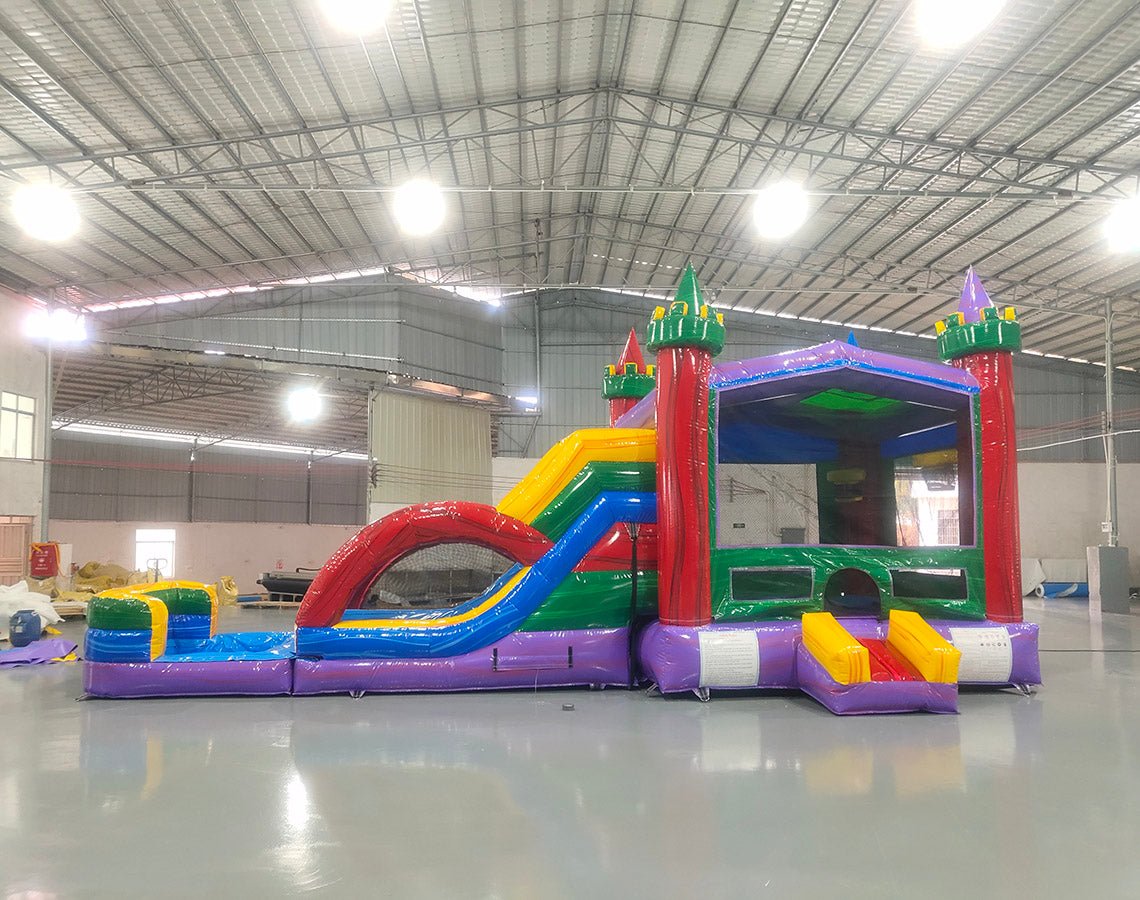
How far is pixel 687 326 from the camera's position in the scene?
555 centimetres

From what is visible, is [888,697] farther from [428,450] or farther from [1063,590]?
[1063,590]

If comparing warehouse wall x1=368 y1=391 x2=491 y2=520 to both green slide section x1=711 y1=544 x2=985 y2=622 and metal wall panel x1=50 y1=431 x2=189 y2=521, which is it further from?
green slide section x1=711 y1=544 x2=985 y2=622

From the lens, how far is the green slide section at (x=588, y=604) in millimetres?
5605

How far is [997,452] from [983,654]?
1.56 m

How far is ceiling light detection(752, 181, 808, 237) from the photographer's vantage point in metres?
9.45

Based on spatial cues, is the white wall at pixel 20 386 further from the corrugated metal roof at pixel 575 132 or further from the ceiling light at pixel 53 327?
the corrugated metal roof at pixel 575 132

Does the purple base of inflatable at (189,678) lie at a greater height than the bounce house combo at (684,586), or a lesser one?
lesser

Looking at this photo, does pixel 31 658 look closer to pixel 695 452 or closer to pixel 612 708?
pixel 612 708

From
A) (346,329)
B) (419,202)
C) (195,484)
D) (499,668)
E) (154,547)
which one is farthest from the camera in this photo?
(195,484)

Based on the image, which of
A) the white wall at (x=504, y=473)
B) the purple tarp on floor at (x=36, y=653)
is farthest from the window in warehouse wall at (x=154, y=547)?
the purple tarp on floor at (x=36, y=653)

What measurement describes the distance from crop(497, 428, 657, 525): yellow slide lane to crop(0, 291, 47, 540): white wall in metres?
9.70

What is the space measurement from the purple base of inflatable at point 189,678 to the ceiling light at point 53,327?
29.7 ft

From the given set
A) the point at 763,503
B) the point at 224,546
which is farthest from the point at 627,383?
the point at 224,546

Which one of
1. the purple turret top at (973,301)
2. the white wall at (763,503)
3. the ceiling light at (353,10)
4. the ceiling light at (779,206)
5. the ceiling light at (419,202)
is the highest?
the ceiling light at (353,10)
